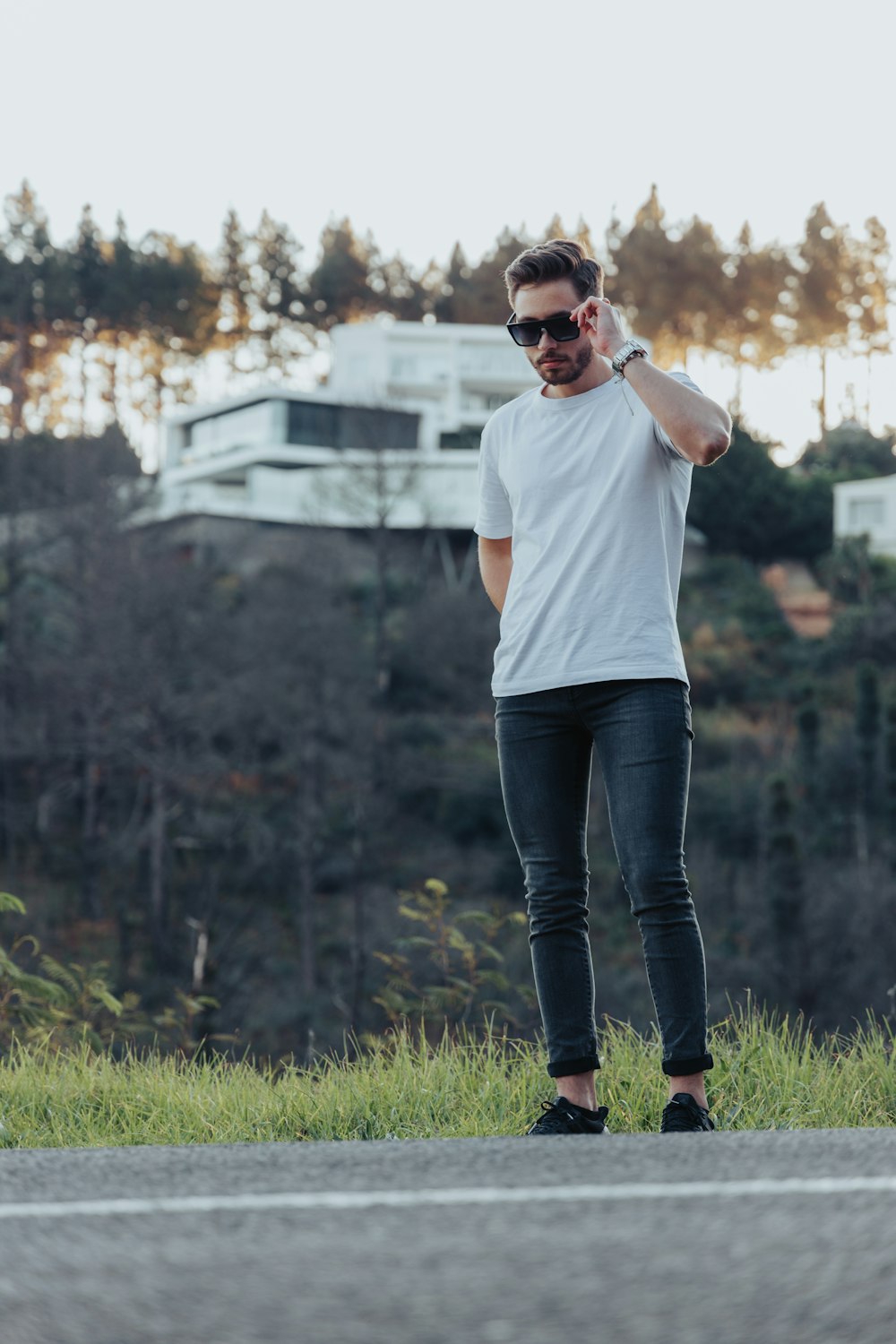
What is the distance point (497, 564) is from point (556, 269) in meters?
0.74

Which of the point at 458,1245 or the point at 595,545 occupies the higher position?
the point at 595,545

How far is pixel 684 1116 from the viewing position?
3285 millimetres

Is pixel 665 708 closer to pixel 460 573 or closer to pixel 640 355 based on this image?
pixel 640 355

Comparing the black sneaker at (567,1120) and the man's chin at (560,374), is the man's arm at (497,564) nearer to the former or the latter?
the man's chin at (560,374)

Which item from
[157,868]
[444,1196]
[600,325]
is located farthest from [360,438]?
[444,1196]

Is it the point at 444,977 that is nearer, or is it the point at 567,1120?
the point at 567,1120

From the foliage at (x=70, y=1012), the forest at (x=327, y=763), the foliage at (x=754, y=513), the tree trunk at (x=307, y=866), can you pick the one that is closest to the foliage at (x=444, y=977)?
the foliage at (x=70, y=1012)

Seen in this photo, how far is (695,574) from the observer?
159 feet

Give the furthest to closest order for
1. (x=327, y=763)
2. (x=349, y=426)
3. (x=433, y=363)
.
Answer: (x=433, y=363), (x=349, y=426), (x=327, y=763)

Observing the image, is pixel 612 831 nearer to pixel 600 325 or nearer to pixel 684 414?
pixel 684 414

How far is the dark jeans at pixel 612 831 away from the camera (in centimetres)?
336

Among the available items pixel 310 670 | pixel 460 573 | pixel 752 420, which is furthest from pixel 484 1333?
pixel 752 420

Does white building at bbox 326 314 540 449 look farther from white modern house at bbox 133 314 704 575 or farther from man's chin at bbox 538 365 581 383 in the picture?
man's chin at bbox 538 365 581 383

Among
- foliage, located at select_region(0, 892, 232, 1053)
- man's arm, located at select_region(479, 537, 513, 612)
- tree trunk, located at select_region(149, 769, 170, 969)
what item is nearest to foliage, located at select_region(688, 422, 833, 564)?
tree trunk, located at select_region(149, 769, 170, 969)
